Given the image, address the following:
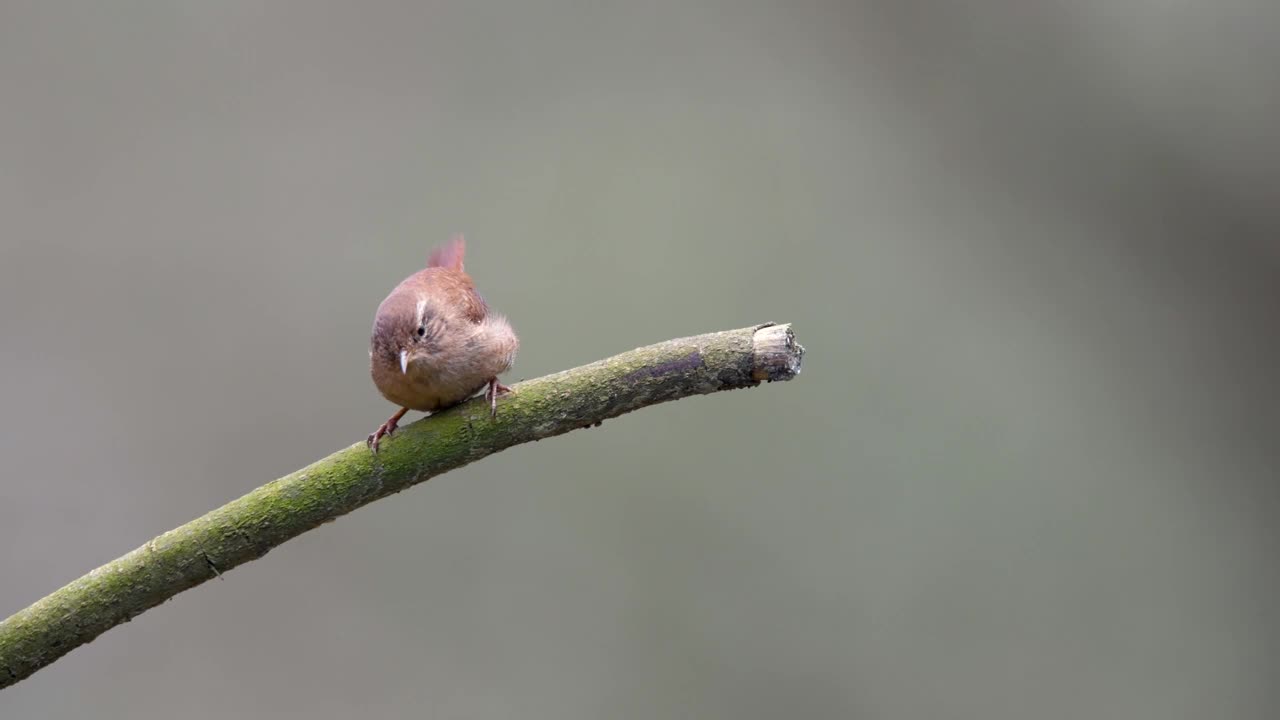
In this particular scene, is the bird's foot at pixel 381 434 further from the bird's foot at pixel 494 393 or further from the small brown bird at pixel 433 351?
the bird's foot at pixel 494 393

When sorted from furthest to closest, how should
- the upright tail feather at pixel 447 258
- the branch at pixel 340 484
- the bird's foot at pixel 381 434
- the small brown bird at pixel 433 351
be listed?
1. the upright tail feather at pixel 447 258
2. the small brown bird at pixel 433 351
3. the bird's foot at pixel 381 434
4. the branch at pixel 340 484

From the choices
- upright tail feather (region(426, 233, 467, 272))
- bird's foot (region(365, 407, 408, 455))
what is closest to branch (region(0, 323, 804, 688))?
bird's foot (region(365, 407, 408, 455))

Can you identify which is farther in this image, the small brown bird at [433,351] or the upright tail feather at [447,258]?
the upright tail feather at [447,258]

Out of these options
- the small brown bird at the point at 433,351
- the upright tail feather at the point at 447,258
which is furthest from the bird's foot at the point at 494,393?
the upright tail feather at the point at 447,258

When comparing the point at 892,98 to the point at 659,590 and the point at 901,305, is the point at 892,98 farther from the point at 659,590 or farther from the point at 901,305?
the point at 659,590

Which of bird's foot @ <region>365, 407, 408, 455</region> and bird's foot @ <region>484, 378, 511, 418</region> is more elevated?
bird's foot @ <region>484, 378, 511, 418</region>

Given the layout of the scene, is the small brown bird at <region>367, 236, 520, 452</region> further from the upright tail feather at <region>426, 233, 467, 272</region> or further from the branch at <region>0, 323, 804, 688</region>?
the upright tail feather at <region>426, 233, 467, 272</region>

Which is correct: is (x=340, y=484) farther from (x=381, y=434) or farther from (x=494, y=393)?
(x=494, y=393)
